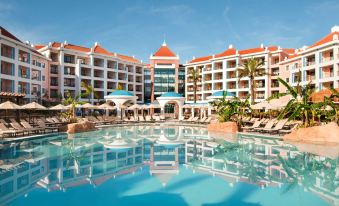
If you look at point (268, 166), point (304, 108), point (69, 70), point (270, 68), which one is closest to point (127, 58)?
point (69, 70)

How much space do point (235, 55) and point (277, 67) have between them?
7.63 m

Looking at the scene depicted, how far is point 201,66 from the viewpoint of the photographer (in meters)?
58.4

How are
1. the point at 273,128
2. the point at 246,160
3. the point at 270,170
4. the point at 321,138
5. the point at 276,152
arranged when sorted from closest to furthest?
the point at 270,170
the point at 246,160
the point at 276,152
the point at 321,138
the point at 273,128

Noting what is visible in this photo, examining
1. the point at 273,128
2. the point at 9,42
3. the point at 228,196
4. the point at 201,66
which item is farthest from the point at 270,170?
the point at 201,66

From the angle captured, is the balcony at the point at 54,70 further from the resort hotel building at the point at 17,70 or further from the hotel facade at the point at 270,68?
the hotel facade at the point at 270,68

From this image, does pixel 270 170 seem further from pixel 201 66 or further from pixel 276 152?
pixel 201 66

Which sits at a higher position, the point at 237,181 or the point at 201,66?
the point at 201,66

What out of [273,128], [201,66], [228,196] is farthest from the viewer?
[201,66]

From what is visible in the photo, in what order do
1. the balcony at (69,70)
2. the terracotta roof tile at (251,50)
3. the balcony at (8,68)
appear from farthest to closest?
the terracotta roof tile at (251,50) → the balcony at (69,70) → the balcony at (8,68)

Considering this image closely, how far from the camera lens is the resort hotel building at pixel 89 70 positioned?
46656 millimetres

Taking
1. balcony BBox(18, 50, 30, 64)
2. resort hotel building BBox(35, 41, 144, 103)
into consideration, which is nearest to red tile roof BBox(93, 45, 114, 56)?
resort hotel building BBox(35, 41, 144, 103)

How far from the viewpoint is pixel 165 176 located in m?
10.1

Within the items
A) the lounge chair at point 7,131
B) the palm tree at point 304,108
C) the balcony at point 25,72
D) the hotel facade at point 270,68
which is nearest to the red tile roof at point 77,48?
the balcony at point 25,72

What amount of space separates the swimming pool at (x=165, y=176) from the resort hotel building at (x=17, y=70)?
19.3 m
